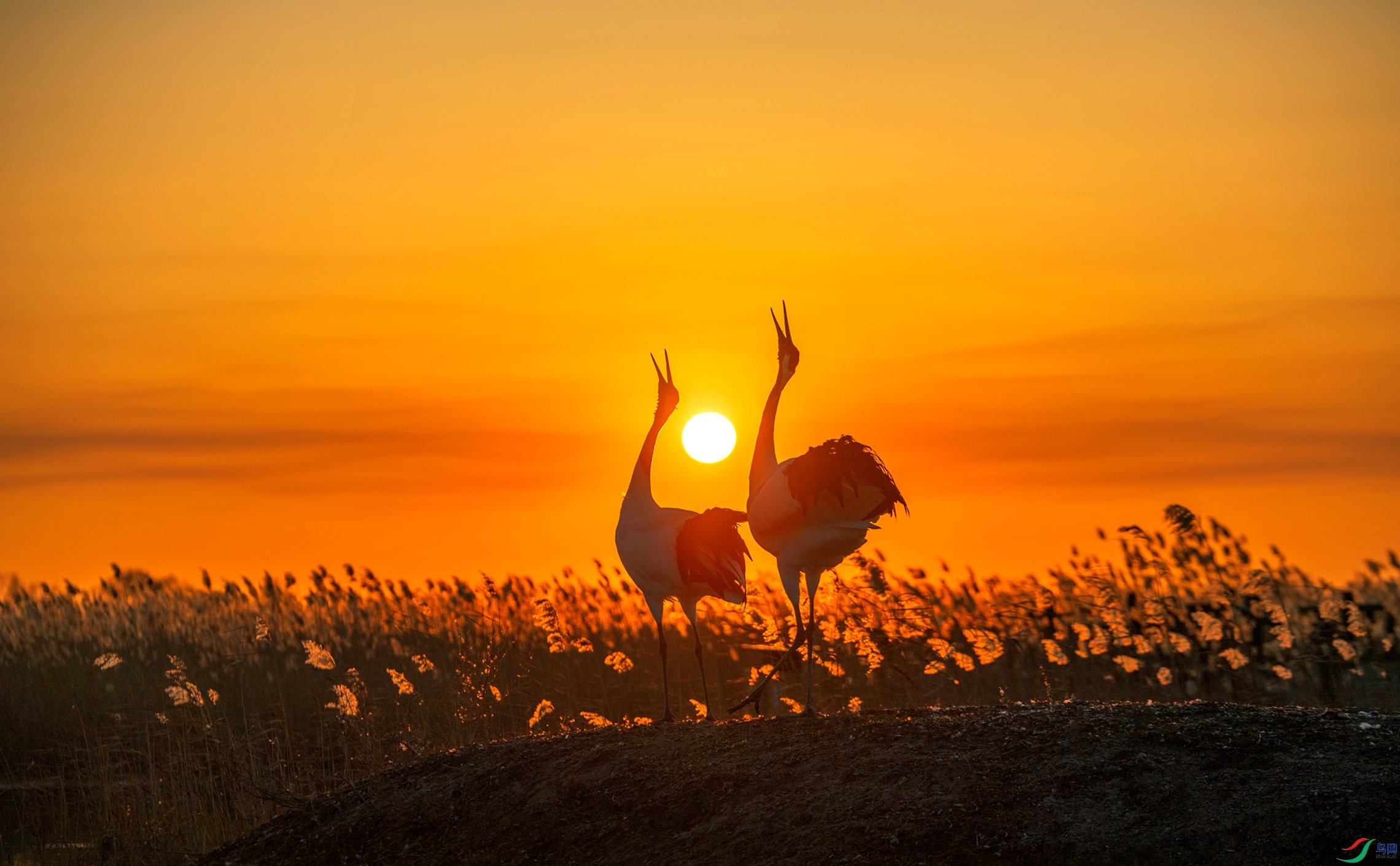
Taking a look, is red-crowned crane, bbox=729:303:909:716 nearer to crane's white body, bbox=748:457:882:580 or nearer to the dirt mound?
crane's white body, bbox=748:457:882:580

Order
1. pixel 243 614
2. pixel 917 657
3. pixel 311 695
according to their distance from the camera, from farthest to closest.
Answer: pixel 243 614 → pixel 311 695 → pixel 917 657

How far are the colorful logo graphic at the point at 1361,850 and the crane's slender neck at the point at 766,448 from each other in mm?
4953

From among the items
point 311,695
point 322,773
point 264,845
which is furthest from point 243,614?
point 264,845

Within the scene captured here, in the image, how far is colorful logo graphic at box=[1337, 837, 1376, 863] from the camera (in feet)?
19.7

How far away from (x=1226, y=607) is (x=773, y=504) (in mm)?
5722

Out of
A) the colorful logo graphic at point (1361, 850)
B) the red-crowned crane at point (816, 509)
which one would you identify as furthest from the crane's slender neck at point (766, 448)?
the colorful logo graphic at point (1361, 850)

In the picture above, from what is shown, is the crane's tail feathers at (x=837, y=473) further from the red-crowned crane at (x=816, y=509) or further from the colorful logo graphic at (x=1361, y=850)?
the colorful logo graphic at (x=1361, y=850)

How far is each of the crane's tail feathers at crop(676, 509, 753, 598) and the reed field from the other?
1.57m

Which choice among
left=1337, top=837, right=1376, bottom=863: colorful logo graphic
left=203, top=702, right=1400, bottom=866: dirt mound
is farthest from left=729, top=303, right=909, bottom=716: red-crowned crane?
left=1337, top=837, right=1376, bottom=863: colorful logo graphic

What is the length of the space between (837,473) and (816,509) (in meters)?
0.42

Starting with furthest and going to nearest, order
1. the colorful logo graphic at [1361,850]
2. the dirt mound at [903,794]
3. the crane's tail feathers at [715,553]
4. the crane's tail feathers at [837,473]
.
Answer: the crane's tail feathers at [715,553]
the crane's tail feathers at [837,473]
the dirt mound at [903,794]
the colorful logo graphic at [1361,850]

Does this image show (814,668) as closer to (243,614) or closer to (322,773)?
(322,773)

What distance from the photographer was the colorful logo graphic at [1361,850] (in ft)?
19.7

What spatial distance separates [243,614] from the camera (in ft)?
59.7
